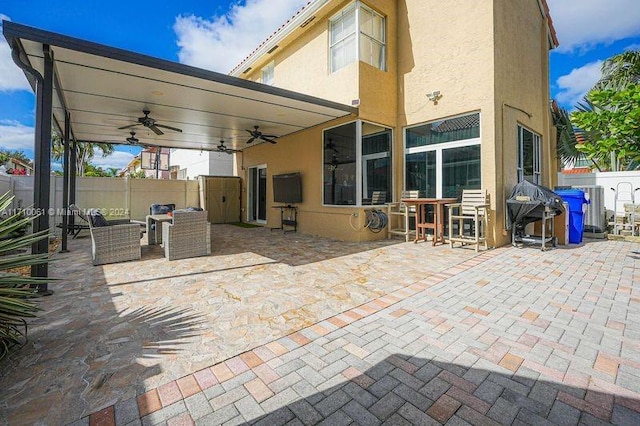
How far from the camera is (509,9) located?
7.02m

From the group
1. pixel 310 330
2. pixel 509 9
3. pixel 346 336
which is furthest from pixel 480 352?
pixel 509 9

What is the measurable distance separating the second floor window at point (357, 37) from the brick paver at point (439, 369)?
256 inches

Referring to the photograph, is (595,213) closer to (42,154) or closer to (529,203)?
(529,203)

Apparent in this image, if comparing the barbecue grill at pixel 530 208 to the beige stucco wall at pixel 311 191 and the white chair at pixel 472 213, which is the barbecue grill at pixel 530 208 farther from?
the beige stucco wall at pixel 311 191

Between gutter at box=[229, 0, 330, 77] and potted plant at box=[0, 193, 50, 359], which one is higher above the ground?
gutter at box=[229, 0, 330, 77]

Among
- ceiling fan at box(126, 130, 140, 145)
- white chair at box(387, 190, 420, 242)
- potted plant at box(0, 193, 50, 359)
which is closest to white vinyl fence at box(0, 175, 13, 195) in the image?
ceiling fan at box(126, 130, 140, 145)

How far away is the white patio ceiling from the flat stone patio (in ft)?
10.3

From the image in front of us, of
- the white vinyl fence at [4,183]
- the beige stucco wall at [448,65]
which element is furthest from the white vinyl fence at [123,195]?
the beige stucco wall at [448,65]

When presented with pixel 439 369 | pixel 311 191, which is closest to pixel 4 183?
pixel 311 191

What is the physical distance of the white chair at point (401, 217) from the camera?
7262 millimetres

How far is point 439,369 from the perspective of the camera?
2020 mm

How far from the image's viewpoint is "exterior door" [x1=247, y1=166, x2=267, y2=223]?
11.9m

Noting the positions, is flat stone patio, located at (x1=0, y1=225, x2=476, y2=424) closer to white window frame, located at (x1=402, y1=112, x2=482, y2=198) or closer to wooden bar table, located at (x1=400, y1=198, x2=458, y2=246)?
wooden bar table, located at (x1=400, y1=198, x2=458, y2=246)

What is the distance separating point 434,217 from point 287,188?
4.51 metres
